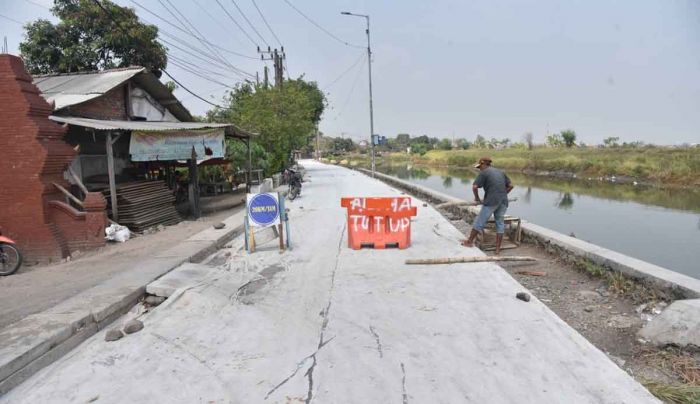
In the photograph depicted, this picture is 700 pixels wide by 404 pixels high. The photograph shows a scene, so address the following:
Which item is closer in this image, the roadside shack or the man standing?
the man standing

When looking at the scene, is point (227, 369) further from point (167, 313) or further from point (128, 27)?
point (128, 27)

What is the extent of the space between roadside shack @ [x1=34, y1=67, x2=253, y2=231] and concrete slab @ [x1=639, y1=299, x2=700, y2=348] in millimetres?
10286

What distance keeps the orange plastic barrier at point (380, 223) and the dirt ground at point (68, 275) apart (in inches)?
144

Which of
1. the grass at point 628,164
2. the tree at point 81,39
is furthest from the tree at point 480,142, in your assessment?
the tree at point 81,39

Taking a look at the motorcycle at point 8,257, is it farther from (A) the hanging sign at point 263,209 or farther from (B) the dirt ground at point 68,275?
(A) the hanging sign at point 263,209

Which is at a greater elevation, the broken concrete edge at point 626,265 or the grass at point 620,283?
the broken concrete edge at point 626,265

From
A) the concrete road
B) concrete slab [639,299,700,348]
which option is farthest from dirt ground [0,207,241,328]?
concrete slab [639,299,700,348]

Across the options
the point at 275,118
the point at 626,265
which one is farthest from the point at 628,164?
the point at 626,265

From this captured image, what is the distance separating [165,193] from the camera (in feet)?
45.0

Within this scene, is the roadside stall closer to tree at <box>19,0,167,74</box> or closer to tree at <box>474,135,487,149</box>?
tree at <box>19,0,167,74</box>

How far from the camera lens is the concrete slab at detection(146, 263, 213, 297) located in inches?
242

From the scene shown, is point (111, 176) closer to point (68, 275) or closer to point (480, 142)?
point (68, 275)

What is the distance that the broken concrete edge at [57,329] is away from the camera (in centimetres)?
403

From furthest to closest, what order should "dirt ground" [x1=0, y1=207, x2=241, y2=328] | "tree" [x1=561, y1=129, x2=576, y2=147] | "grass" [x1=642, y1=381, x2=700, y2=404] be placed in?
"tree" [x1=561, y1=129, x2=576, y2=147] < "dirt ground" [x1=0, y1=207, x2=241, y2=328] < "grass" [x1=642, y1=381, x2=700, y2=404]
